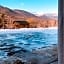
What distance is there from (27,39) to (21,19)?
0.79ft

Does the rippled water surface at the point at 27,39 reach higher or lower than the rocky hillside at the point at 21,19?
lower

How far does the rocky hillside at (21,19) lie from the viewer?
4.72ft

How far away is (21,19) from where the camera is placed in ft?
4.86

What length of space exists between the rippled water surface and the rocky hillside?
0.08 meters

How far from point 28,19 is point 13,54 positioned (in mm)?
434

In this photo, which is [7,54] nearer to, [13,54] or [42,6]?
[13,54]

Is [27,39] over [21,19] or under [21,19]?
under

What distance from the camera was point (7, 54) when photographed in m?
1.41

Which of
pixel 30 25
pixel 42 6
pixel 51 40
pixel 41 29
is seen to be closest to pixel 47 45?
pixel 51 40

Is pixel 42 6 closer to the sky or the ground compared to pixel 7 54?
closer to the sky

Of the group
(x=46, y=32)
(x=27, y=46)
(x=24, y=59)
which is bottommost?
(x=24, y=59)

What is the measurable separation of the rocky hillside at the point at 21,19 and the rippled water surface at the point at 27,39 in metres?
0.08

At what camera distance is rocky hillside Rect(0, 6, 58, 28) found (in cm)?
144

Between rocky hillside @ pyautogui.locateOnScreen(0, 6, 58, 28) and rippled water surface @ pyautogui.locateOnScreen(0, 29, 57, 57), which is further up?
rocky hillside @ pyautogui.locateOnScreen(0, 6, 58, 28)
